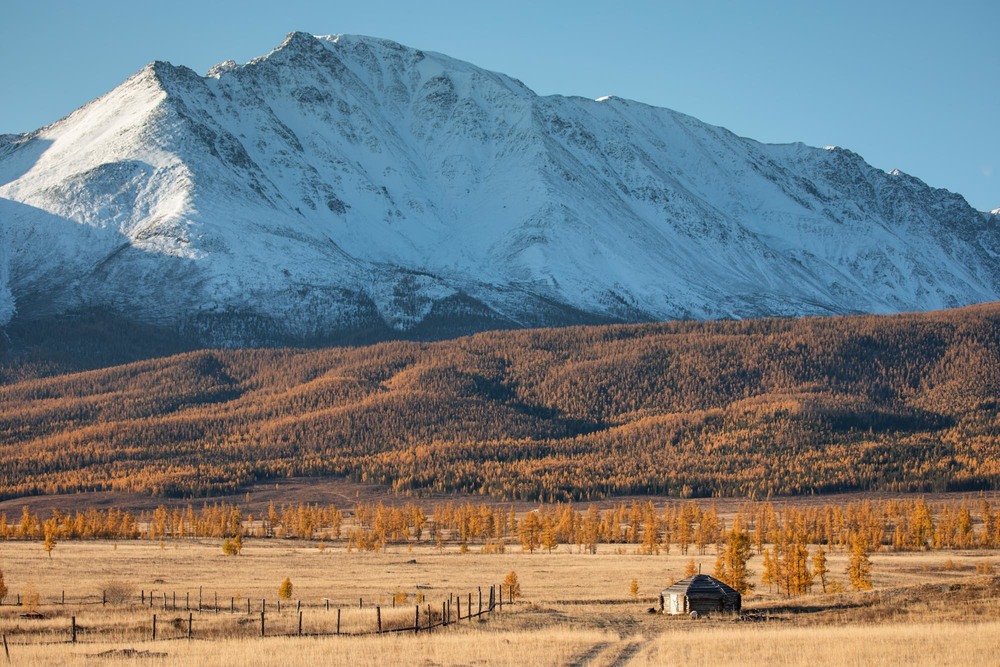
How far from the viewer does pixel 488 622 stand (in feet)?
284

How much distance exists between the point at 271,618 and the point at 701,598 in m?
29.7

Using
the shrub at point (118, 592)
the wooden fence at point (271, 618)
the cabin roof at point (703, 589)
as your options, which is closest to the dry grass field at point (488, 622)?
the wooden fence at point (271, 618)

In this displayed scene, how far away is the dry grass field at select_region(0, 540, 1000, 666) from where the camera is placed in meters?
A: 70.1

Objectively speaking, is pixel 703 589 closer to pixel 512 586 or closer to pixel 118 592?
pixel 512 586

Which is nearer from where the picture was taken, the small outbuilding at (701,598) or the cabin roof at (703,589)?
the small outbuilding at (701,598)

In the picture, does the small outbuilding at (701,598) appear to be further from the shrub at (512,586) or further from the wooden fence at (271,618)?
the shrub at (512,586)

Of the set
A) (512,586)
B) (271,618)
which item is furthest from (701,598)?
(271,618)

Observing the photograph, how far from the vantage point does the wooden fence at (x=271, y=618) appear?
8219 centimetres

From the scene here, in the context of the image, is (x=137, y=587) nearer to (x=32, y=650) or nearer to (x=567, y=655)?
(x=32, y=650)

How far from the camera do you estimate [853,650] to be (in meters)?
68.9

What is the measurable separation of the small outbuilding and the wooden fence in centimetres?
1204

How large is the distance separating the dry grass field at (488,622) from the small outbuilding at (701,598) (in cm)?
221

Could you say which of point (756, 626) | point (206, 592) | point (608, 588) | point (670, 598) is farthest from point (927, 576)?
point (206, 592)

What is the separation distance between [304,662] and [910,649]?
29.8m
